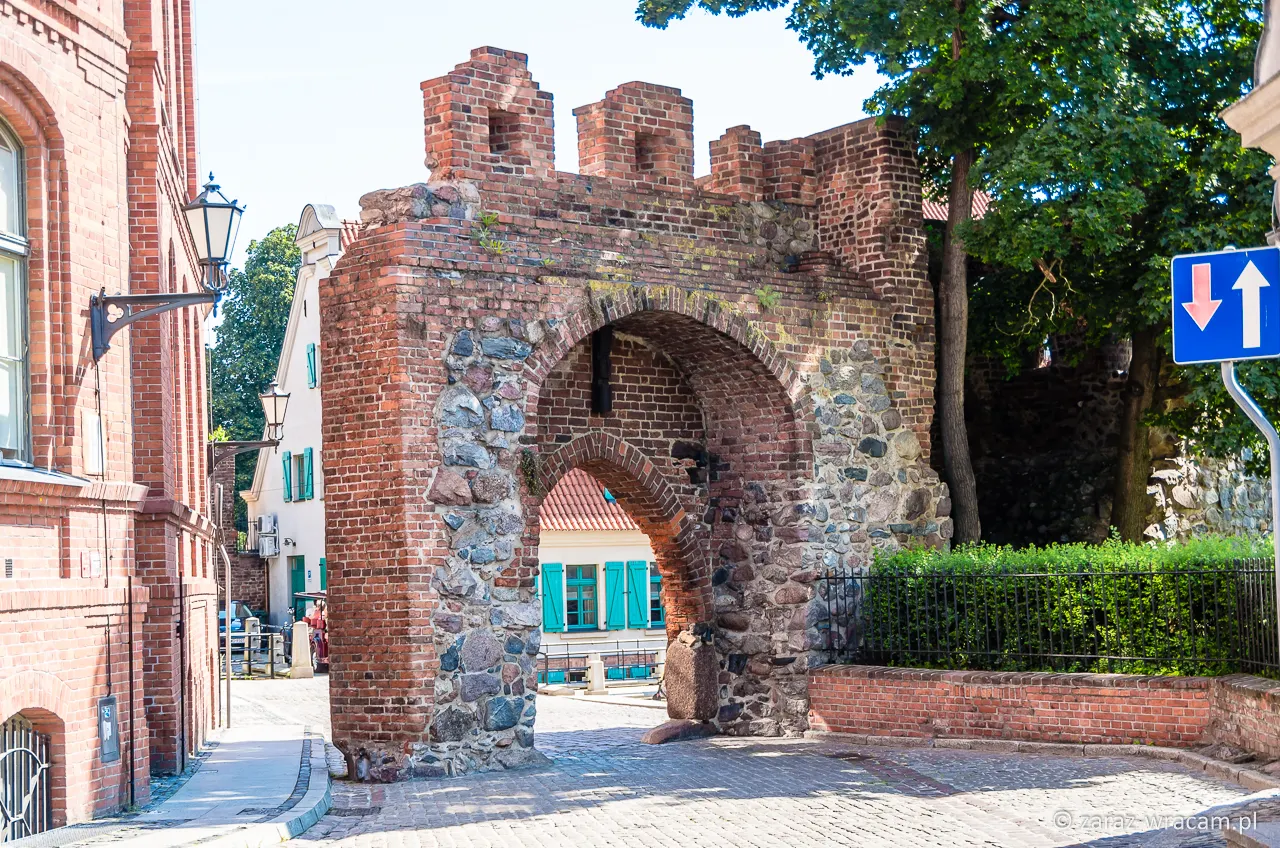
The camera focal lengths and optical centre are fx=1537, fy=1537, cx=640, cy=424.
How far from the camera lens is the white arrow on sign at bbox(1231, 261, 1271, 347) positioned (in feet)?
21.6

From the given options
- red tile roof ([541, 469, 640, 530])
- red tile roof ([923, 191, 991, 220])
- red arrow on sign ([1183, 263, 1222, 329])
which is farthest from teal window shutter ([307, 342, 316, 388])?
red arrow on sign ([1183, 263, 1222, 329])

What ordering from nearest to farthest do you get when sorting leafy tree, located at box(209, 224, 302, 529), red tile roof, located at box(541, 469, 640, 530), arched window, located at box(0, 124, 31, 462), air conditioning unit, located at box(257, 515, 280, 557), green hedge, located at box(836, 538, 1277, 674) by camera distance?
arched window, located at box(0, 124, 31, 462), green hedge, located at box(836, 538, 1277, 674), red tile roof, located at box(541, 469, 640, 530), air conditioning unit, located at box(257, 515, 280, 557), leafy tree, located at box(209, 224, 302, 529)

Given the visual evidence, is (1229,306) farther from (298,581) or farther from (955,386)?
(298,581)

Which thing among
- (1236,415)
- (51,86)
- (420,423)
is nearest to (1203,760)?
(1236,415)

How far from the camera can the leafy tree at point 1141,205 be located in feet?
49.1

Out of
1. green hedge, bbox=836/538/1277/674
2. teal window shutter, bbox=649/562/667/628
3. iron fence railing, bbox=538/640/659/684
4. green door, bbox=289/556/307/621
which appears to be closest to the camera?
green hedge, bbox=836/538/1277/674

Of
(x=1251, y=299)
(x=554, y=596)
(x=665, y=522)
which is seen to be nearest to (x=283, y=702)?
(x=554, y=596)

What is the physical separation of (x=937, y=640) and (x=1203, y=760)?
11.3 feet

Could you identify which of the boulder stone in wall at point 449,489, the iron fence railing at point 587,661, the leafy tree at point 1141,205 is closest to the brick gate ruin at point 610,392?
the boulder stone in wall at point 449,489

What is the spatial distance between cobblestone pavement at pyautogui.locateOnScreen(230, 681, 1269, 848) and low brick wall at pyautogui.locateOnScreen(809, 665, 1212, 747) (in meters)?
0.43

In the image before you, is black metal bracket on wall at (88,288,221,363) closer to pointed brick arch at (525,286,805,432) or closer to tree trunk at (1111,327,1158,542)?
pointed brick arch at (525,286,805,432)

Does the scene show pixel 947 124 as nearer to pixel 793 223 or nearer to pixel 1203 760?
pixel 793 223

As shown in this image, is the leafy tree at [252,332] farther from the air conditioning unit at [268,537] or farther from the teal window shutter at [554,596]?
the teal window shutter at [554,596]

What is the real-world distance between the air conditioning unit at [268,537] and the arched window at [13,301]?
97.0 feet
